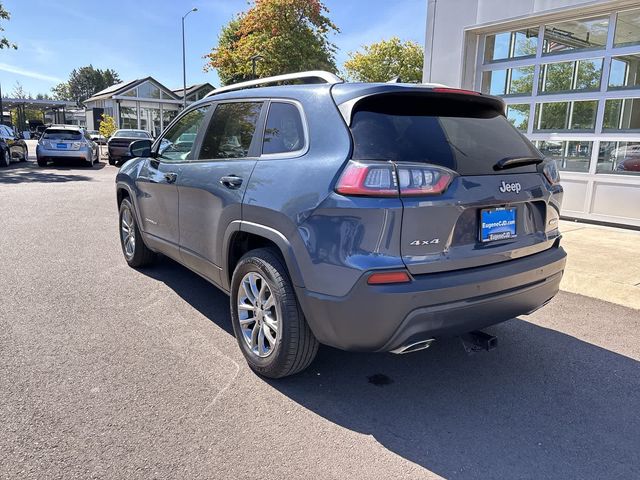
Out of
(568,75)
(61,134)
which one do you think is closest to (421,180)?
(568,75)

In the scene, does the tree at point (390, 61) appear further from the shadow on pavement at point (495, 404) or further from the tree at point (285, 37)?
the shadow on pavement at point (495, 404)

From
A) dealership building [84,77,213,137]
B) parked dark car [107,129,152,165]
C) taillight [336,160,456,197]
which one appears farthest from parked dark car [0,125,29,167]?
dealership building [84,77,213,137]

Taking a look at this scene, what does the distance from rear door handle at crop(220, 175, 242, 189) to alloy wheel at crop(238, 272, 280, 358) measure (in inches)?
23.5

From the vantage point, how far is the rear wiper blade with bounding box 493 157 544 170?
2846 mm

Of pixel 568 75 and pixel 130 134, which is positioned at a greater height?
pixel 568 75

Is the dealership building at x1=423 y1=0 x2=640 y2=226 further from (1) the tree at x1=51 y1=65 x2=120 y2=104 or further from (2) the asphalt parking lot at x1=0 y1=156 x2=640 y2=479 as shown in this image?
(1) the tree at x1=51 y1=65 x2=120 y2=104

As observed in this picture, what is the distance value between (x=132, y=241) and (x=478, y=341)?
3938mm

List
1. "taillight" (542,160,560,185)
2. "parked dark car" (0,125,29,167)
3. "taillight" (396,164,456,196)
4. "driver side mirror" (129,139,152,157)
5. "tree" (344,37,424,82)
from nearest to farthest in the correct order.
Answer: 1. "taillight" (396,164,456,196)
2. "taillight" (542,160,560,185)
3. "driver side mirror" (129,139,152,157)
4. "parked dark car" (0,125,29,167)
5. "tree" (344,37,424,82)

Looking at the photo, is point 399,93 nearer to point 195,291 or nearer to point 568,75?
point 195,291

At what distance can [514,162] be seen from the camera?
293 centimetres

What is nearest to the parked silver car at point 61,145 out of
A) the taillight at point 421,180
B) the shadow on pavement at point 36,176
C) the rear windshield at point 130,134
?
the shadow on pavement at point 36,176

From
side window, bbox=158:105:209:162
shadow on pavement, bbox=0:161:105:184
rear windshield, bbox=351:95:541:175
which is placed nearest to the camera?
rear windshield, bbox=351:95:541:175

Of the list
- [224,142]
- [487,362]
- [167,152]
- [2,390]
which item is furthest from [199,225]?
[487,362]

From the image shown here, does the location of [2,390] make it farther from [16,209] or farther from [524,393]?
[16,209]
